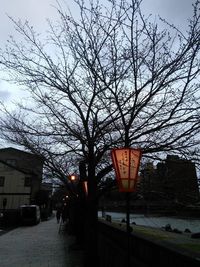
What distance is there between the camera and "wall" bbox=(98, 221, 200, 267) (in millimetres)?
6352

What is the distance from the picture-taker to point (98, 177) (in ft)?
39.6

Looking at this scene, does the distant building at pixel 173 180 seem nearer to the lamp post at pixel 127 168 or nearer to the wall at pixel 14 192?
the lamp post at pixel 127 168

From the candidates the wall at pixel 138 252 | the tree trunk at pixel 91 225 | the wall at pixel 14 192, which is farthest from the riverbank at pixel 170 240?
the wall at pixel 14 192

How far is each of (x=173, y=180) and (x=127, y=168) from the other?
3026mm

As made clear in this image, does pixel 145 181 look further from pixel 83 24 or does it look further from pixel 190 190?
pixel 83 24

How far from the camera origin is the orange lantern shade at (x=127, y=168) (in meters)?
7.48

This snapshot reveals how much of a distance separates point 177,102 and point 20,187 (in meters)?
60.9

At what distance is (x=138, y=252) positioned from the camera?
917 centimetres

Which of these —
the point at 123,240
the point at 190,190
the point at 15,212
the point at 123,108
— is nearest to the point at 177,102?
the point at 123,108

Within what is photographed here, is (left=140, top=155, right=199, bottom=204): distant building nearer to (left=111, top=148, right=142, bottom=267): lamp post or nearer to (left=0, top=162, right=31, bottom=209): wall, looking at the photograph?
(left=111, top=148, right=142, bottom=267): lamp post

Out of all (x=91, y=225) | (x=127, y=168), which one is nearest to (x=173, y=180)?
(x=127, y=168)

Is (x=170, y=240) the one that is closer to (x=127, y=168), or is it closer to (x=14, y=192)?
(x=127, y=168)

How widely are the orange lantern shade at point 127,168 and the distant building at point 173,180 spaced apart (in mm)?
1855

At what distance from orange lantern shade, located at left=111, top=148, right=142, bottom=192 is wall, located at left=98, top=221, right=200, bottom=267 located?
131 cm
